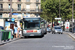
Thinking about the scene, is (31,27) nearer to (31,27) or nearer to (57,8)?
(31,27)

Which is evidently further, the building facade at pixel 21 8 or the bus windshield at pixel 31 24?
the building facade at pixel 21 8

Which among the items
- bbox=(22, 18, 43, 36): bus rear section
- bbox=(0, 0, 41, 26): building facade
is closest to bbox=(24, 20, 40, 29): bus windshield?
bbox=(22, 18, 43, 36): bus rear section

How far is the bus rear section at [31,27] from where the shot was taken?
105 ft

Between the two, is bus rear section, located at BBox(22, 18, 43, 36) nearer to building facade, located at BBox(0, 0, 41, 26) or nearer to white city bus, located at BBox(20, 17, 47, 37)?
white city bus, located at BBox(20, 17, 47, 37)

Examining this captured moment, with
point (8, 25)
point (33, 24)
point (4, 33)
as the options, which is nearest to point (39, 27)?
point (33, 24)

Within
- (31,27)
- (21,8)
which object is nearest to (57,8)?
(21,8)

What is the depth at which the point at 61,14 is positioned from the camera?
82.8 metres

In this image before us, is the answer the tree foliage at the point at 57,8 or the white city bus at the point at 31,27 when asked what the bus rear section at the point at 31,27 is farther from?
the tree foliage at the point at 57,8

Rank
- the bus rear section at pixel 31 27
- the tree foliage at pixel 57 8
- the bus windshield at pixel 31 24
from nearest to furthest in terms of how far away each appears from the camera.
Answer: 1. the bus rear section at pixel 31 27
2. the bus windshield at pixel 31 24
3. the tree foliage at pixel 57 8

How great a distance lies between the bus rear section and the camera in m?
31.9

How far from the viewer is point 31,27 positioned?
105 ft

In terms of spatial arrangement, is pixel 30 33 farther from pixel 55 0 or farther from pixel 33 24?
pixel 55 0

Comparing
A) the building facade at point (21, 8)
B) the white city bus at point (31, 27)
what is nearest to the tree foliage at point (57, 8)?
the building facade at point (21, 8)

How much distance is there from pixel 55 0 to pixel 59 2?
8.13ft
